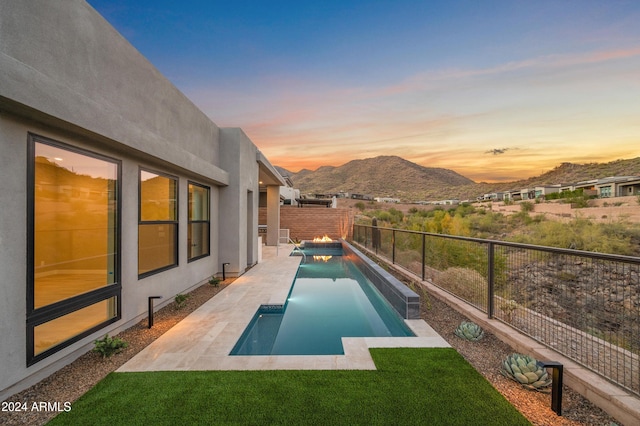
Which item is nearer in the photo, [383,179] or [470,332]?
[470,332]

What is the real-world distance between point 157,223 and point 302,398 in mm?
3759

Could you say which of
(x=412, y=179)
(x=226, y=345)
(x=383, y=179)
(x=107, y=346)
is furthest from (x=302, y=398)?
(x=412, y=179)

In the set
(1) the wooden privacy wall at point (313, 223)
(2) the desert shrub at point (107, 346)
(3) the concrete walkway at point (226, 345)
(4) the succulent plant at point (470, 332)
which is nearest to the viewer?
(3) the concrete walkway at point (226, 345)

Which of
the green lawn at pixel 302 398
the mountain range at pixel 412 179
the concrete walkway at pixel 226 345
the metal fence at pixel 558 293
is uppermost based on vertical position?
the mountain range at pixel 412 179

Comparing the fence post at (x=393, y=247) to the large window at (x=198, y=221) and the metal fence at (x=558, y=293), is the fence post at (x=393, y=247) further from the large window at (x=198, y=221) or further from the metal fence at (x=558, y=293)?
the large window at (x=198, y=221)

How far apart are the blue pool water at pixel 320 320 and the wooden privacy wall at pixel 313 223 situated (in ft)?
32.6

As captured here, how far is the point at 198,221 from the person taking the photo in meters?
6.28

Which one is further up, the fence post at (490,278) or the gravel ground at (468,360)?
the fence post at (490,278)

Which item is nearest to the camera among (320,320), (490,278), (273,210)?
(490,278)

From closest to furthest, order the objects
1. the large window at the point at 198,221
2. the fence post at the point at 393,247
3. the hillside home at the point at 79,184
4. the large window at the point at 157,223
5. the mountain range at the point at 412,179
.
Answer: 1. the hillside home at the point at 79,184
2. the large window at the point at 157,223
3. the large window at the point at 198,221
4. the fence post at the point at 393,247
5. the mountain range at the point at 412,179

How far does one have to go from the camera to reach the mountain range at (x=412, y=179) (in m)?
44.9

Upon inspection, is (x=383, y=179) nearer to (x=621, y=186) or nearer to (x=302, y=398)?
(x=621, y=186)

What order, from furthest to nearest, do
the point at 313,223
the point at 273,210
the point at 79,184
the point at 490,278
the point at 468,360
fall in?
the point at 313,223, the point at 273,210, the point at 490,278, the point at 79,184, the point at 468,360

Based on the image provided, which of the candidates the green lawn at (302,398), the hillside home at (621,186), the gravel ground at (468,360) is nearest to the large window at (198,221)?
the gravel ground at (468,360)
